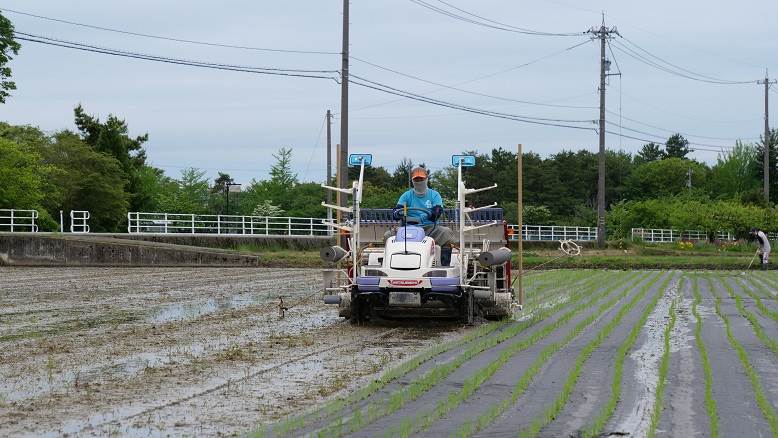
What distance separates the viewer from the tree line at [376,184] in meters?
59.1

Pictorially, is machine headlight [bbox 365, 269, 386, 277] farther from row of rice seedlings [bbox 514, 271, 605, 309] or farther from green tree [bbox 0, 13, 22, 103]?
green tree [bbox 0, 13, 22, 103]

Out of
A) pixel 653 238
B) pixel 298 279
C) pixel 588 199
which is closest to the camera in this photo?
pixel 298 279

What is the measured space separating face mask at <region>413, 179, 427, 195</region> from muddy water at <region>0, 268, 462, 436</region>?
194 centimetres

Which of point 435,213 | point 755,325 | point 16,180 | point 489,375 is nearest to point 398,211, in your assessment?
point 435,213

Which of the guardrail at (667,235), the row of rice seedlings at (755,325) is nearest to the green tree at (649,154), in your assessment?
the guardrail at (667,235)

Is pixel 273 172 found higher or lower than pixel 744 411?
higher

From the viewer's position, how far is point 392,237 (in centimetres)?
1534

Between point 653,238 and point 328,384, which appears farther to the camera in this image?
point 653,238

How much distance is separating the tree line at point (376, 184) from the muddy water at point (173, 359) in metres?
7.33

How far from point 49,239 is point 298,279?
37.9ft

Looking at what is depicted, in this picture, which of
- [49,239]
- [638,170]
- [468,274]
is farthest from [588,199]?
[468,274]

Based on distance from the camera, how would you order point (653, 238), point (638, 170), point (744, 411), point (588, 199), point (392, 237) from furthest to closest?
point (638, 170)
point (588, 199)
point (653, 238)
point (392, 237)
point (744, 411)

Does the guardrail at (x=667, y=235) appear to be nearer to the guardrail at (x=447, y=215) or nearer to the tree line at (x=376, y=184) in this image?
the tree line at (x=376, y=184)

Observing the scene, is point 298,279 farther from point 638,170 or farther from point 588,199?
point 638,170
